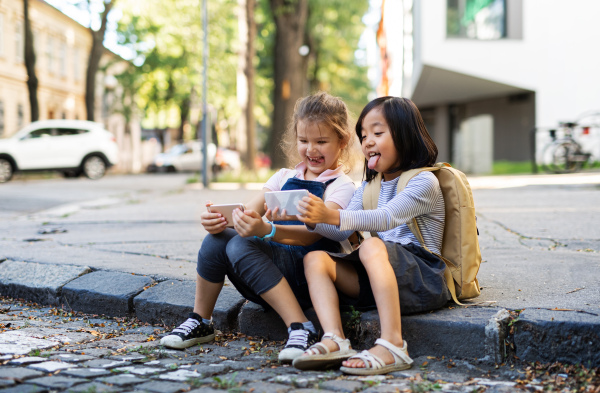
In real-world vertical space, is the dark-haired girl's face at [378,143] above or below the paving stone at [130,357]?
above

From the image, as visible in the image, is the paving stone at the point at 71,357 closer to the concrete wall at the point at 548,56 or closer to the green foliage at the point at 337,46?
the green foliage at the point at 337,46

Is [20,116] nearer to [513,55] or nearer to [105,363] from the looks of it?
[513,55]

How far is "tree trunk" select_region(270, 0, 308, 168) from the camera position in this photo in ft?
55.8

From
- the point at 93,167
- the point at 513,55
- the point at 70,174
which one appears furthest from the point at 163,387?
the point at 70,174

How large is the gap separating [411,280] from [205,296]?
974 mm

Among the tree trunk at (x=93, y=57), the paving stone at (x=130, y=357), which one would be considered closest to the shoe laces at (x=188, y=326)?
the paving stone at (x=130, y=357)

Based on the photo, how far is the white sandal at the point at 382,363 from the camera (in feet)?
8.00

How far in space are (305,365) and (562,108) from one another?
19.7m

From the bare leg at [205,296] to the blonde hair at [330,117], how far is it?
0.77 metres

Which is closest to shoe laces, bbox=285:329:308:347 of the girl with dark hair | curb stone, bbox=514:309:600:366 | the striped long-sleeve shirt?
the girl with dark hair

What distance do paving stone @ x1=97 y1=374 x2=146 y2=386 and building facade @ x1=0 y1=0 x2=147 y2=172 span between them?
76.3ft

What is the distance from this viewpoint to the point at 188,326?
9.66 ft

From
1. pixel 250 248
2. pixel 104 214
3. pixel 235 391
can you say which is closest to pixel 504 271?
pixel 250 248

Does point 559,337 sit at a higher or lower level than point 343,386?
higher
